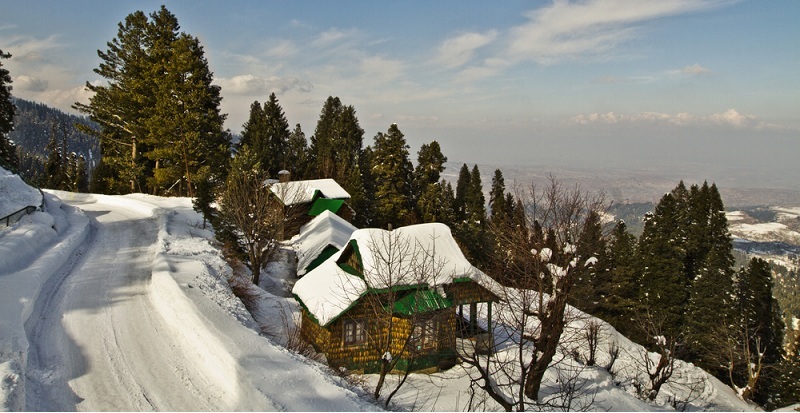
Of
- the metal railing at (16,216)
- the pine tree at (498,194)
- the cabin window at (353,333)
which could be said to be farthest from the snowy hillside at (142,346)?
the pine tree at (498,194)

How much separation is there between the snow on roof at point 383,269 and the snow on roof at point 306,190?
552 inches

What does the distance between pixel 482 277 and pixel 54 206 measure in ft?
79.5

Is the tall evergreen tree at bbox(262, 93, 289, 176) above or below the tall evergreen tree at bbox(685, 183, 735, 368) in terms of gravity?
above

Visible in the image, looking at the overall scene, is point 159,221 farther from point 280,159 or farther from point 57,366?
point 280,159

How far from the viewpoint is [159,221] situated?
25.4 meters

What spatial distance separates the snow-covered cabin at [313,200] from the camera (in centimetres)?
3462

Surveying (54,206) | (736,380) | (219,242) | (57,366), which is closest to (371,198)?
(219,242)

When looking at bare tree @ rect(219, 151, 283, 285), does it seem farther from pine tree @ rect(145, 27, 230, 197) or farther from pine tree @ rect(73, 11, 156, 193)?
pine tree @ rect(73, 11, 156, 193)

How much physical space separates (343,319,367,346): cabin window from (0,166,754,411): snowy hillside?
1541 millimetres

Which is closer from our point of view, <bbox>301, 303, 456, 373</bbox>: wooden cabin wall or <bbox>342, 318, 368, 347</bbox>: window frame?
<bbox>301, 303, 456, 373</bbox>: wooden cabin wall

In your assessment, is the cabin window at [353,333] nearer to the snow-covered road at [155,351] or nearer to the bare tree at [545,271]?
the snow-covered road at [155,351]

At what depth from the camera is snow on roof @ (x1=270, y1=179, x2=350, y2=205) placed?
109 feet

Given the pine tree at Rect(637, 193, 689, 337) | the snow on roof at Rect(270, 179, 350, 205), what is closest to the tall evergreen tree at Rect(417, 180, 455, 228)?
the snow on roof at Rect(270, 179, 350, 205)

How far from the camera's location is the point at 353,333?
17.6 metres
